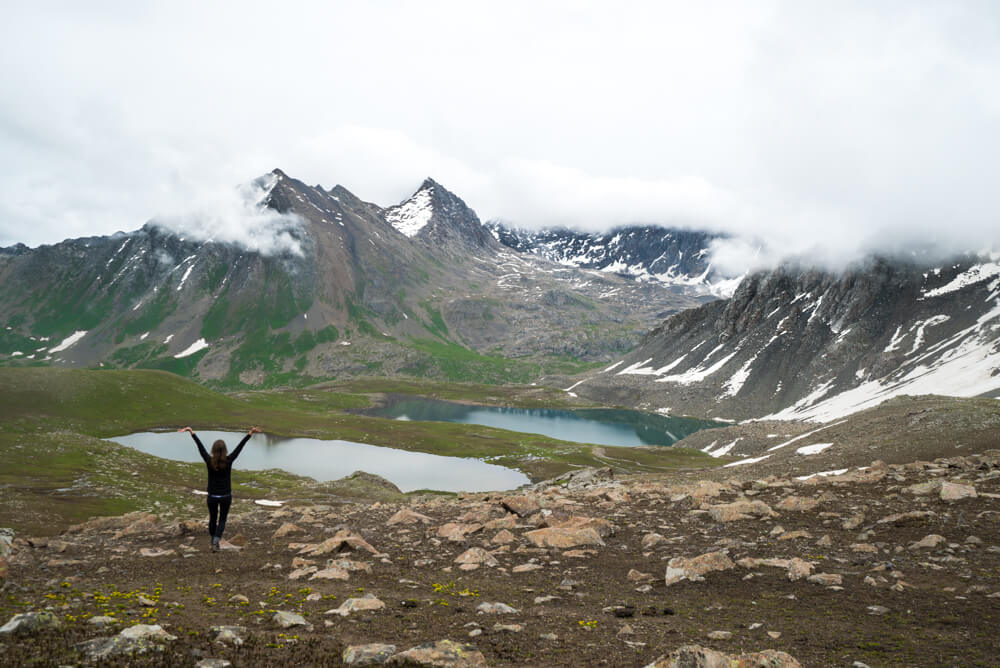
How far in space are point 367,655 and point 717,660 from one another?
553cm

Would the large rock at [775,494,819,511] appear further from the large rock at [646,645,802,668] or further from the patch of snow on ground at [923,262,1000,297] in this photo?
the patch of snow on ground at [923,262,1000,297]

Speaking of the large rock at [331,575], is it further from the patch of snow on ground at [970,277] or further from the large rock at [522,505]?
the patch of snow on ground at [970,277]

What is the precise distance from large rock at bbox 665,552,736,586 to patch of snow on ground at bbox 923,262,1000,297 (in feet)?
693

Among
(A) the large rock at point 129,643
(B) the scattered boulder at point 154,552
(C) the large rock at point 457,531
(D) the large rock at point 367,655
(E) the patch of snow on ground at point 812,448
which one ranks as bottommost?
(E) the patch of snow on ground at point 812,448

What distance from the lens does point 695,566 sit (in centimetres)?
1418

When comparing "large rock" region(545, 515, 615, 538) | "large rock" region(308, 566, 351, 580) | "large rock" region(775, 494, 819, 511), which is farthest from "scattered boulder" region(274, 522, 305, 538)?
"large rock" region(775, 494, 819, 511)

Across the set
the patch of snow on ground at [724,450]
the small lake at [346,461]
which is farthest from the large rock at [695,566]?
the patch of snow on ground at [724,450]

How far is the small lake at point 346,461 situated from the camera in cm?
9262

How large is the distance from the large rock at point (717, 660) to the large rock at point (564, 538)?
968cm

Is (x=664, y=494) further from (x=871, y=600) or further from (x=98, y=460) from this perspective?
(x=98, y=460)

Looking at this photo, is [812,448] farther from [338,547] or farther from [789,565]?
[338,547]

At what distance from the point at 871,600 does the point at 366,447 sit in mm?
122467

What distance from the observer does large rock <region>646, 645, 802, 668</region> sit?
26.0 feet

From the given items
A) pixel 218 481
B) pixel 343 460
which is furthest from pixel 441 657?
pixel 343 460
